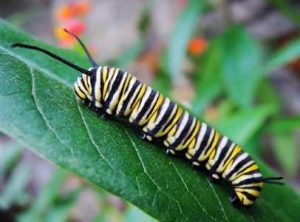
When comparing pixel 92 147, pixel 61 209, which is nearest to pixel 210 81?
pixel 61 209

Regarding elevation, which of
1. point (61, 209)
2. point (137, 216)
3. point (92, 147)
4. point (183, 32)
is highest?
point (183, 32)

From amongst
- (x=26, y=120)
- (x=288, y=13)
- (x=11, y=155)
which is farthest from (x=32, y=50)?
(x=11, y=155)

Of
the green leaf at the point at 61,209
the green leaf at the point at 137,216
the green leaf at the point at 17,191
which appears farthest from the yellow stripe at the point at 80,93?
the green leaf at the point at 17,191

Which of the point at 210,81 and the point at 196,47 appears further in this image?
the point at 196,47

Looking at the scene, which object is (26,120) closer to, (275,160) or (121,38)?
(275,160)

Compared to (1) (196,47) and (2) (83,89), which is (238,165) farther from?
(1) (196,47)

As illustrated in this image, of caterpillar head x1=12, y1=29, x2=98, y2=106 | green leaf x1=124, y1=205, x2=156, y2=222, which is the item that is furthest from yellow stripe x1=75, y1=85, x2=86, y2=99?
green leaf x1=124, y1=205, x2=156, y2=222

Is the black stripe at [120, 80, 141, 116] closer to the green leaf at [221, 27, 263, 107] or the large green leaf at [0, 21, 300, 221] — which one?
the large green leaf at [0, 21, 300, 221]
